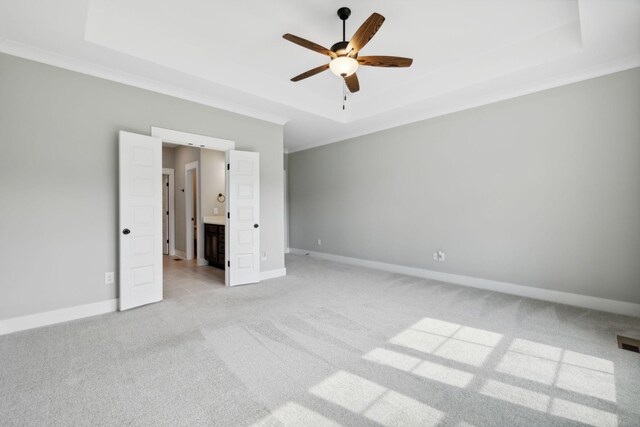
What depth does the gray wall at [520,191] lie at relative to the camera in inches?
128

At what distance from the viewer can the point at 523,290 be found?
3.88 metres

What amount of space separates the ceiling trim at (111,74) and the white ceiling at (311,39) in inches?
0.5

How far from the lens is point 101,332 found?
2.79 meters

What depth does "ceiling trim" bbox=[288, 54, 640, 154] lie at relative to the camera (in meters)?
3.20

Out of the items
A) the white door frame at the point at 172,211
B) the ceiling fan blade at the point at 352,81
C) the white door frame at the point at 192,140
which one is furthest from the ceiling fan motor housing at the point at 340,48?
the white door frame at the point at 172,211

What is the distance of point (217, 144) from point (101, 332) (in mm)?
2667

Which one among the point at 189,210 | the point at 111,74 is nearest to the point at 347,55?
the point at 111,74

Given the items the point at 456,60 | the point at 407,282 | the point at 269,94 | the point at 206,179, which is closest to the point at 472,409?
the point at 407,282

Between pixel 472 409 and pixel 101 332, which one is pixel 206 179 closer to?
pixel 101 332

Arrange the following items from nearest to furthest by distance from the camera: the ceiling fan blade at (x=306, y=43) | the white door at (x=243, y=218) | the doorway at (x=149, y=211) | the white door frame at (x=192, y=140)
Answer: the ceiling fan blade at (x=306, y=43) → the doorway at (x=149, y=211) → the white door frame at (x=192, y=140) → the white door at (x=243, y=218)

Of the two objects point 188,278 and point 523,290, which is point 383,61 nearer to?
point 523,290

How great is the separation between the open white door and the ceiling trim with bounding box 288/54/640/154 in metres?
3.66

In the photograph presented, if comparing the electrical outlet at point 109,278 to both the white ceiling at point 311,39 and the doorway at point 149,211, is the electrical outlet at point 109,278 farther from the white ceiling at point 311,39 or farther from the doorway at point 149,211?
the white ceiling at point 311,39

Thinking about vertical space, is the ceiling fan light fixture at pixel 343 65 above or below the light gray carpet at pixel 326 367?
above
